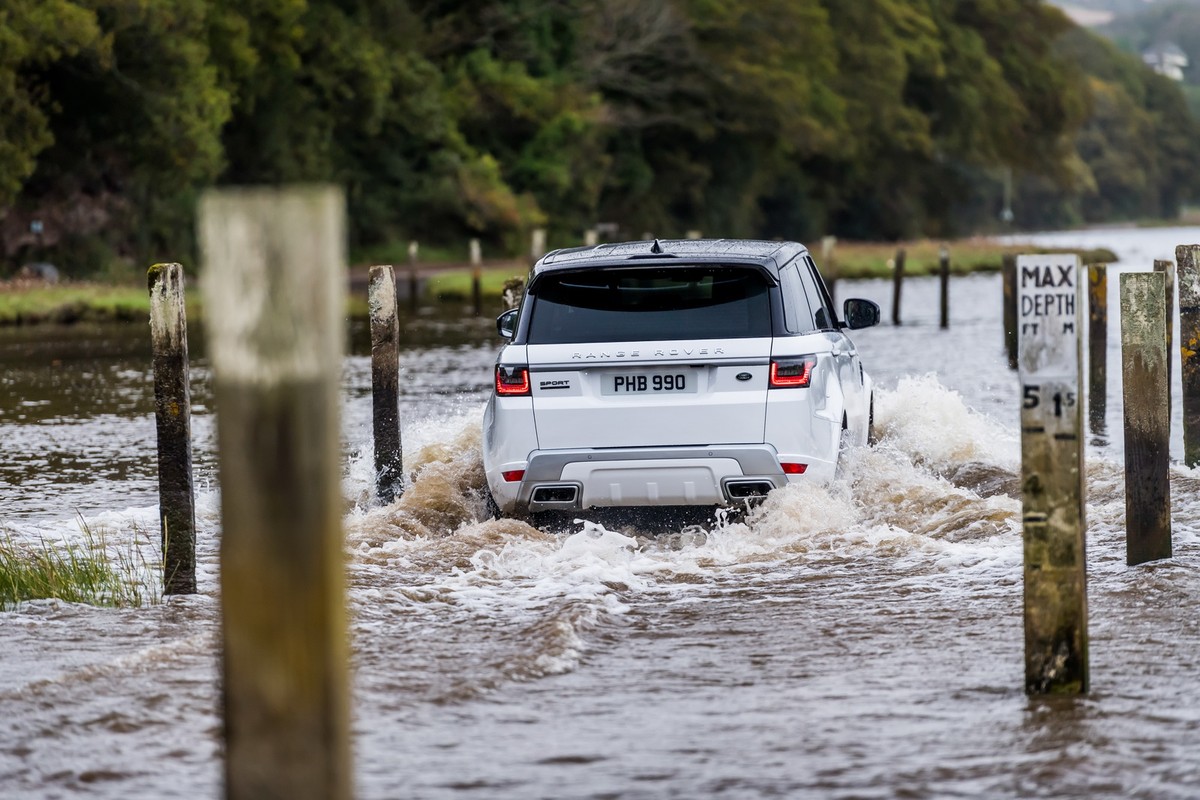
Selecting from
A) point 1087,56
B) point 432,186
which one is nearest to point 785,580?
point 432,186

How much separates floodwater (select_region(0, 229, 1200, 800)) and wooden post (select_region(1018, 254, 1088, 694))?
17.3 inches

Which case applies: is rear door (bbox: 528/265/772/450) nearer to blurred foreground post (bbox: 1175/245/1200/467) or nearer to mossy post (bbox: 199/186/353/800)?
blurred foreground post (bbox: 1175/245/1200/467)

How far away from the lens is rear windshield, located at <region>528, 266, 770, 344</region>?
376 inches

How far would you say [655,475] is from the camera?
9.49 m

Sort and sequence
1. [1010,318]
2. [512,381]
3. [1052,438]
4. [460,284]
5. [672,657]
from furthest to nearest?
1. [460,284]
2. [1010,318]
3. [512,381]
4. [672,657]
5. [1052,438]

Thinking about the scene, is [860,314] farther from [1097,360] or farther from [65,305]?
[65,305]

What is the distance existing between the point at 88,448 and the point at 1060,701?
11411 millimetres

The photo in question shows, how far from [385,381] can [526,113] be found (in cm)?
4942

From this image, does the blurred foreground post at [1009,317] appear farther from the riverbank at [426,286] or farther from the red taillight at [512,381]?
the red taillight at [512,381]

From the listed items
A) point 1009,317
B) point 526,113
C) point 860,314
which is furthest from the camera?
point 526,113

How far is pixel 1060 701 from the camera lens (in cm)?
638

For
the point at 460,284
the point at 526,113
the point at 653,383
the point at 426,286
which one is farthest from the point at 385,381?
the point at 526,113

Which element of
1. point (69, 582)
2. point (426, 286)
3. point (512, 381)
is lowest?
point (69, 582)

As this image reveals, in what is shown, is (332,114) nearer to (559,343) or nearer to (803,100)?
(803,100)
